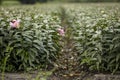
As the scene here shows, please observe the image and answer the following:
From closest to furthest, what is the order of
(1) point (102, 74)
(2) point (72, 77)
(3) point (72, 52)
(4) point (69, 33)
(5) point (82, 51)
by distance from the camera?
(1) point (102, 74), (2) point (72, 77), (5) point (82, 51), (3) point (72, 52), (4) point (69, 33)

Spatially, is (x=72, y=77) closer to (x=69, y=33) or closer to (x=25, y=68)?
(x=25, y=68)

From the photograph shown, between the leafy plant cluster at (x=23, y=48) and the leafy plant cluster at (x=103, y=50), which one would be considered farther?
the leafy plant cluster at (x=23, y=48)

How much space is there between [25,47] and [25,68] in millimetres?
341

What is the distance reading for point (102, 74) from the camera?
460 centimetres

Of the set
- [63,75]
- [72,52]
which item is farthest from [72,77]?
[72,52]

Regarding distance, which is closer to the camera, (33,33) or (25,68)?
(25,68)

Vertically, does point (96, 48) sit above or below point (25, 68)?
above

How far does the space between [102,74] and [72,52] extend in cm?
216

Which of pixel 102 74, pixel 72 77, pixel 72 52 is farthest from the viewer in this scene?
pixel 72 52

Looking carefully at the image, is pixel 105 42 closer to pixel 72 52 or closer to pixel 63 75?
pixel 63 75

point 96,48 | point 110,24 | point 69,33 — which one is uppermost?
point 110,24

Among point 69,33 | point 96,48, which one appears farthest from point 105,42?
point 69,33

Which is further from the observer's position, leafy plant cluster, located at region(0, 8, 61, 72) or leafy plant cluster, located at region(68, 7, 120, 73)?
leafy plant cluster, located at region(0, 8, 61, 72)

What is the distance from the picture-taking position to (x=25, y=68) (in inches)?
187
